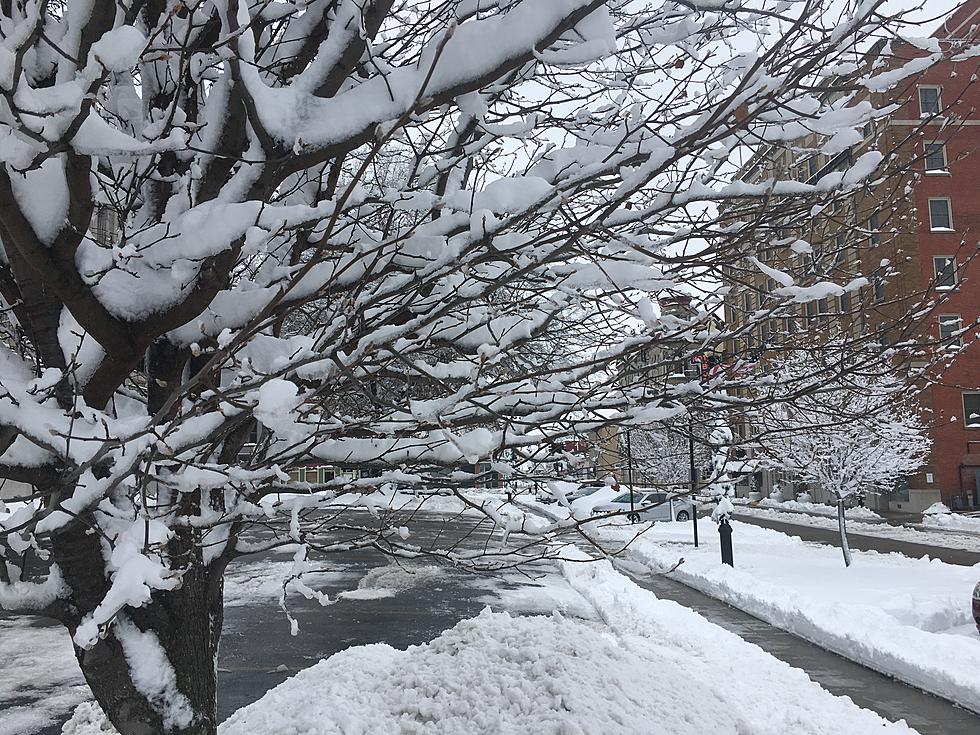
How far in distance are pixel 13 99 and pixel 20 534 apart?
159cm

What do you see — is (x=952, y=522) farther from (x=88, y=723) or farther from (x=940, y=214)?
(x=88, y=723)

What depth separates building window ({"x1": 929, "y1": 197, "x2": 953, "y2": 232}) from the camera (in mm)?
34219

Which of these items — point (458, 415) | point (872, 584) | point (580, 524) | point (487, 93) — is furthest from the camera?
point (872, 584)

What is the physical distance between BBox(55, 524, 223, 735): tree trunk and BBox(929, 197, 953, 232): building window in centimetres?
3844

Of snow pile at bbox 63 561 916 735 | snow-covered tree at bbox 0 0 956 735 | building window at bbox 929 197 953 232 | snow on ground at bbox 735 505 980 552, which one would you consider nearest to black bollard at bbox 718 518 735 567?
snow on ground at bbox 735 505 980 552

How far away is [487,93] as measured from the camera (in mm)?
3463

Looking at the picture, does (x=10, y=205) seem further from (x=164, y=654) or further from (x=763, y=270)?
(x=763, y=270)

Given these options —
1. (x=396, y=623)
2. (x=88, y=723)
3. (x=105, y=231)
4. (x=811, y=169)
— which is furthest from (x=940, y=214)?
(x=88, y=723)

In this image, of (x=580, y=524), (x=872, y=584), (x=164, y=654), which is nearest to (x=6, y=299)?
(x=164, y=654)

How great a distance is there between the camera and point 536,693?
5.62 meters

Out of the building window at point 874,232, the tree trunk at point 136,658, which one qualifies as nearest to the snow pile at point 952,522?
the building window at point 874,232

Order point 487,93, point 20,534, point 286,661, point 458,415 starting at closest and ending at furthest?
point 20,534 < point 458,415 < point 487,93 < point 286,661

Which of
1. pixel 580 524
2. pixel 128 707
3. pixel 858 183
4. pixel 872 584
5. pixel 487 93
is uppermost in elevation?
pixel 487 93

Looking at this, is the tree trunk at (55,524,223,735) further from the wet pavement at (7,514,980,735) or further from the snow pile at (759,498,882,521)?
the snow pile at (759,498,882,521)
